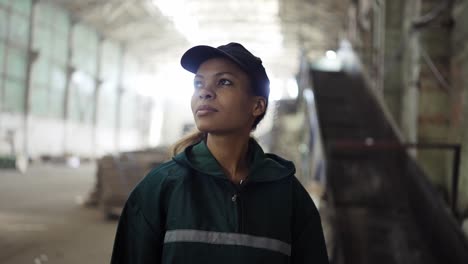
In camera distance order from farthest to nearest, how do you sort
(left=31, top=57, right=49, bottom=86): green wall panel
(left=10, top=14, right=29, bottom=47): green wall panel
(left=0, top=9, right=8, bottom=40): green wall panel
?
(left=31, top=57, right=49, bottom=86): green wall panel → (left=10, top=14, right=29, bottom=47): green wall panel → (left=0, top=9, right=8, bottom=40): green wall panel

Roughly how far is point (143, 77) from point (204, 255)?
31.3 m

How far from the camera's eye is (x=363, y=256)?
4.32 metres

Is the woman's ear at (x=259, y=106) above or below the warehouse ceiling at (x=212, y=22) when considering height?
below

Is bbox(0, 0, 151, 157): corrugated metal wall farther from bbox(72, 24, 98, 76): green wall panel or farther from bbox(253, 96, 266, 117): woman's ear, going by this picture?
bbox(253, 96, 266, 117): woman's ear

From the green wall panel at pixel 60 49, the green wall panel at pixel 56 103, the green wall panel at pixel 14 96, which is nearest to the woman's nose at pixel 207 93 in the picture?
the green wall panel at pixel 14 96

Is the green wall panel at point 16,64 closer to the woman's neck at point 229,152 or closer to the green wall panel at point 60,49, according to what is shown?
the green wall panel at point 60,49

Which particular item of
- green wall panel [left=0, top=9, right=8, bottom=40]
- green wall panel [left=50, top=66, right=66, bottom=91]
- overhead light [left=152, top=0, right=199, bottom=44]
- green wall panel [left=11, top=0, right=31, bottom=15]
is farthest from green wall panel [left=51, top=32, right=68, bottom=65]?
overhead light [left=152, top=0, right=199, bottom=44]

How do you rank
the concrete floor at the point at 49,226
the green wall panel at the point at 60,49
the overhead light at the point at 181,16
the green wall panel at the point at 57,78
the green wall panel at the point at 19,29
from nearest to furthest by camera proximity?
the concrete floor at the point at 49,226, the green wall panel at the point at 19,29, the green wall panel at the point at 57,78, the green wall panel at the point at 60,49, the overhead light at the point at 181,16

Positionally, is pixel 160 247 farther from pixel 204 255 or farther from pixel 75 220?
pixel 75 220

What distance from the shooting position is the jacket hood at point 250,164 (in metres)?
1.39

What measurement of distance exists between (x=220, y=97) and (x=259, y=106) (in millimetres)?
180

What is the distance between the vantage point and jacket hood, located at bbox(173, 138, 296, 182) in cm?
139

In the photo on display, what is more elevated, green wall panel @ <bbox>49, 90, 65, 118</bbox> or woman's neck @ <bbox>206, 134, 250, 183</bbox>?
green wall panel @ <bbox>49, 90, 65, 118</bbox>

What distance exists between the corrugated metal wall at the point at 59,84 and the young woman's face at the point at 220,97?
16649 millimetres
